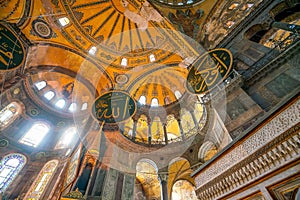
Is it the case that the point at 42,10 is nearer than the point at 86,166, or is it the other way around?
the point at 86,166

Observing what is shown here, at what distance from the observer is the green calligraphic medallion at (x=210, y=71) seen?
6513 millimetres

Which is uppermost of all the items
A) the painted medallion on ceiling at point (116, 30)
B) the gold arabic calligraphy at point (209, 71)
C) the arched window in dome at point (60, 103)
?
the painted medallion on ceiling at point (116, 30)

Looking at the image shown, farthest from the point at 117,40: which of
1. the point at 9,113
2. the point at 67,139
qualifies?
the point at 9,113

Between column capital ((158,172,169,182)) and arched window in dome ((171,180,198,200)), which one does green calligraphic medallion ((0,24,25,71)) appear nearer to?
column capital ((158,172,169,182))

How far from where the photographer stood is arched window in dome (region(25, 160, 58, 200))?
30.3 feet

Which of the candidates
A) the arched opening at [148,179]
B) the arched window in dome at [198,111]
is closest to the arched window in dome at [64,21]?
the arched opening at [148,179]

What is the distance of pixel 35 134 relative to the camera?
13.0 metres

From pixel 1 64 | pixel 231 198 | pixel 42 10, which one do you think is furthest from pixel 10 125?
pixel 231 198

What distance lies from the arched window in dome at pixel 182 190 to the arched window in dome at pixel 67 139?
9.18 m

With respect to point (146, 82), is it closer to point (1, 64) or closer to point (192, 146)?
point (192, 146)

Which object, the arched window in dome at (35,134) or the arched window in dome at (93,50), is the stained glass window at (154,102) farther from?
the arched window in dome at (35,134)

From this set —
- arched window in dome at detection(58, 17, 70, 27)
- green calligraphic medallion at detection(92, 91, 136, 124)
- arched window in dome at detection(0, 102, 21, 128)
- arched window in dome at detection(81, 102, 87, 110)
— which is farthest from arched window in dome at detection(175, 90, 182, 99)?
arched window in dome at detection(0, 102, 21, 128)

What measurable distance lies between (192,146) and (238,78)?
4892 millimetres

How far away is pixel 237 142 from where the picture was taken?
2.51m
